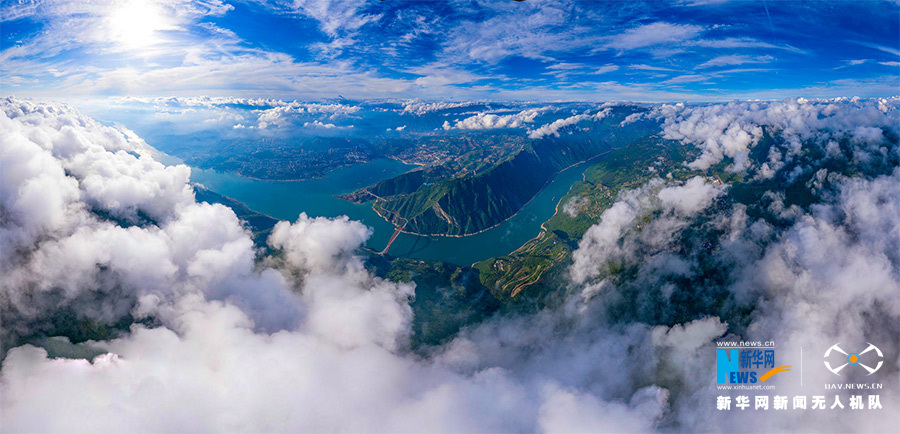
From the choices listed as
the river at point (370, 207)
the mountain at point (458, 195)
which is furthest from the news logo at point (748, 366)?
the mountain at point (458, 195)

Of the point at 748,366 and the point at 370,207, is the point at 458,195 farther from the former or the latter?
the point at 748,366

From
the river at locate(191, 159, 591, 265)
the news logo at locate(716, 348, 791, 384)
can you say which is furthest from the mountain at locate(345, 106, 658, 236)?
the news logo at locate(716, 348, 791, 384)

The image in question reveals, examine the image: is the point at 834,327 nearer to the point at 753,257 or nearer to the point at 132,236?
the point at 753,257

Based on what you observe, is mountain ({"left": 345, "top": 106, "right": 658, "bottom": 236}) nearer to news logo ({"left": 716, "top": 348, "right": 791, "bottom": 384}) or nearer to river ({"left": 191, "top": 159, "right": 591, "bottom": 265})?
river ({"left": 191, "top": 159, "right": 591, "bottom": 265})

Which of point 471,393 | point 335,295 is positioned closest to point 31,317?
point 335,295

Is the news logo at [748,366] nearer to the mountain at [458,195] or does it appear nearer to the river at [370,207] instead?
the river at [370,207]

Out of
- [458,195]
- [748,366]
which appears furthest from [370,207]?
[748,366]
